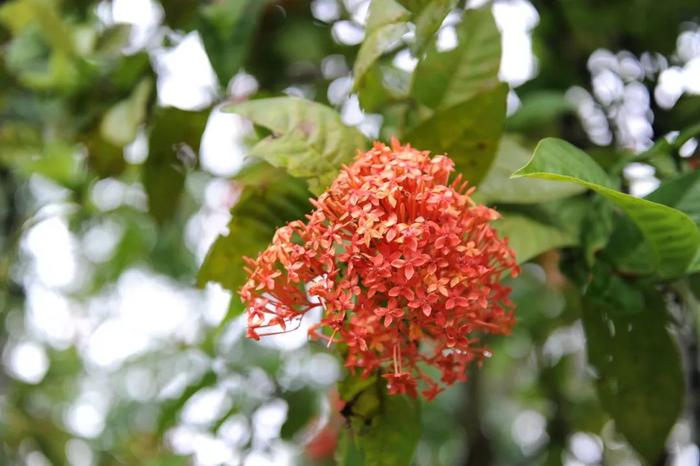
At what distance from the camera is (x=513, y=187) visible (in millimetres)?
1191

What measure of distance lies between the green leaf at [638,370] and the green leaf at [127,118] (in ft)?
2.98

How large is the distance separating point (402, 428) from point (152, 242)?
72.4 inches

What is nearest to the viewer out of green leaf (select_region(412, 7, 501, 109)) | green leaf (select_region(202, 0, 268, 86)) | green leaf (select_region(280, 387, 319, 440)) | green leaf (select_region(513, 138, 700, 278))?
green leaf (select_region(513, 138, 700, 278))

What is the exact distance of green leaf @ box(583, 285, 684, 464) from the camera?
1.22 m

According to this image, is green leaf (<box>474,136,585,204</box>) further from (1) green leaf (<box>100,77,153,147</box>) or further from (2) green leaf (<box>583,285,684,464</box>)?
(1) green leaf (<box>100,77,153,147</box>)

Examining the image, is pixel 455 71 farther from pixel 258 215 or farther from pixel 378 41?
pixel 258 215

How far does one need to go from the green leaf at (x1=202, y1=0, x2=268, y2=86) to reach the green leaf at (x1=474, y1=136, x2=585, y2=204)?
0.50 meters

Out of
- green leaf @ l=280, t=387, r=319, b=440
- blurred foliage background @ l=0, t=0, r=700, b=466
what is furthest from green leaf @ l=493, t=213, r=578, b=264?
green leaf @ l=280, t=387, r=319, b=440

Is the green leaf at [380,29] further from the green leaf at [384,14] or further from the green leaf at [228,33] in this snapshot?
the green leaf at [228,33]

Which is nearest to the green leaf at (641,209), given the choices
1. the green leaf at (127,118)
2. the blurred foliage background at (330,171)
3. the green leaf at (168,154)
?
the blurred foliage background at (330,171)

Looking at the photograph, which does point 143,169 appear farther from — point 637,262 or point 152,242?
point 152,242

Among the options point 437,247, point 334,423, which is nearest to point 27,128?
point 334,423

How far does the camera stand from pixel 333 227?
0.89 metres

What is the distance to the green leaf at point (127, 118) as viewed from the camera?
60.0 inches
